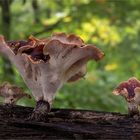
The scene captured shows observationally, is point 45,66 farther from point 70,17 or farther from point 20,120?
point 70,17

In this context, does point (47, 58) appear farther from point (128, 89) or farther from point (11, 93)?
point (128, 89)

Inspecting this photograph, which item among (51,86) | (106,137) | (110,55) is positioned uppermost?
(110,55)

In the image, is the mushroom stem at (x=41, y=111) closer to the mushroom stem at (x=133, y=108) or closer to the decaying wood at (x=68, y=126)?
the decaying wood at (x=68, y=126)

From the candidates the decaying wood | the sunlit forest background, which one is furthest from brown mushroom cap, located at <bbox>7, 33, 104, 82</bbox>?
the sunlit forest background

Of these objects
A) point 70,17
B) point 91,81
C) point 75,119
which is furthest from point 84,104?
point 75,119

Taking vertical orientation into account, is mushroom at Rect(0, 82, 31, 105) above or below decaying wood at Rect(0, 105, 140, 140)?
above

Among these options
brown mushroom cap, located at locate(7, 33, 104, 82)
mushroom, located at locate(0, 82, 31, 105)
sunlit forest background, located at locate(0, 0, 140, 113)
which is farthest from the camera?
sunlit forest background, located at locate(0, 0, 140, 113)

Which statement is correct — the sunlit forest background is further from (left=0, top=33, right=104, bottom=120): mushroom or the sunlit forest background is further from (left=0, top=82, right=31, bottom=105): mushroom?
(left=0, top=33, right=104, bottom=120): mushroom
